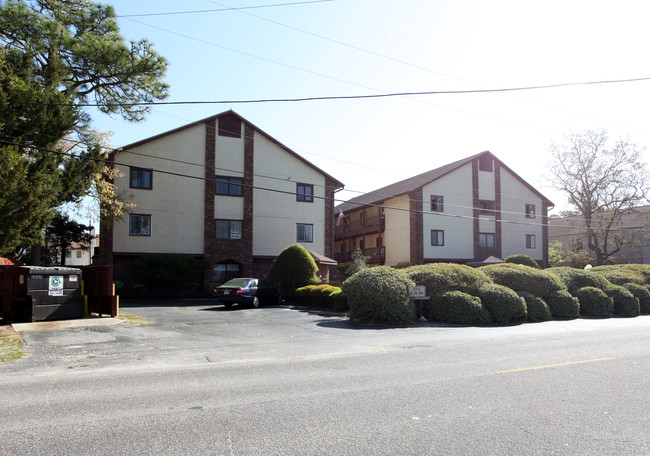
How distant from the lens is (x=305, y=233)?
110ft

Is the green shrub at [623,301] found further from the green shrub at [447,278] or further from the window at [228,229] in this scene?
the window at [228,229]

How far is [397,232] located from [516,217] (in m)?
11.1

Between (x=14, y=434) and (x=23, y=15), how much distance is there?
22806 millimetres

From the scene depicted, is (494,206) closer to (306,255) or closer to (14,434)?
(306,255)

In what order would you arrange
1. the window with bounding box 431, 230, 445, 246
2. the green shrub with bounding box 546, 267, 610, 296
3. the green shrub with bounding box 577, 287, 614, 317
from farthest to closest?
the window with bounding box 431, 230, 445, 246
the green shrub with bounding box 546, 267, 610, 296
the green shrub with bounding box 577, 287, 614, 317

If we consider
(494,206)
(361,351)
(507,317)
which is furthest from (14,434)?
(494,206)

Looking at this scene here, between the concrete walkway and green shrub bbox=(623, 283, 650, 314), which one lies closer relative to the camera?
the concrete walkway

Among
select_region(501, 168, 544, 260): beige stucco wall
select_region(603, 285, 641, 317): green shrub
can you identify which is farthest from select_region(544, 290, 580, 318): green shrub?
select_region(501, 168, 544, 260): beige stucco wall

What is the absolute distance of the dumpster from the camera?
14367 mm

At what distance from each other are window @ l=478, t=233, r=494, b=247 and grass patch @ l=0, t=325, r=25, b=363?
35.8 meters

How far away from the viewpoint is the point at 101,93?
26328mm

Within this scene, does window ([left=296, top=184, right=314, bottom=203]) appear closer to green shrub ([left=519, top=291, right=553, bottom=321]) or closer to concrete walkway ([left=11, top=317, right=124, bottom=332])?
green shrub ([left=519, top=291, right=553, bottom=321])

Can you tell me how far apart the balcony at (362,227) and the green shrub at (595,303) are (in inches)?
863

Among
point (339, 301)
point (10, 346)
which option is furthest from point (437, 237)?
point (10, 346)
